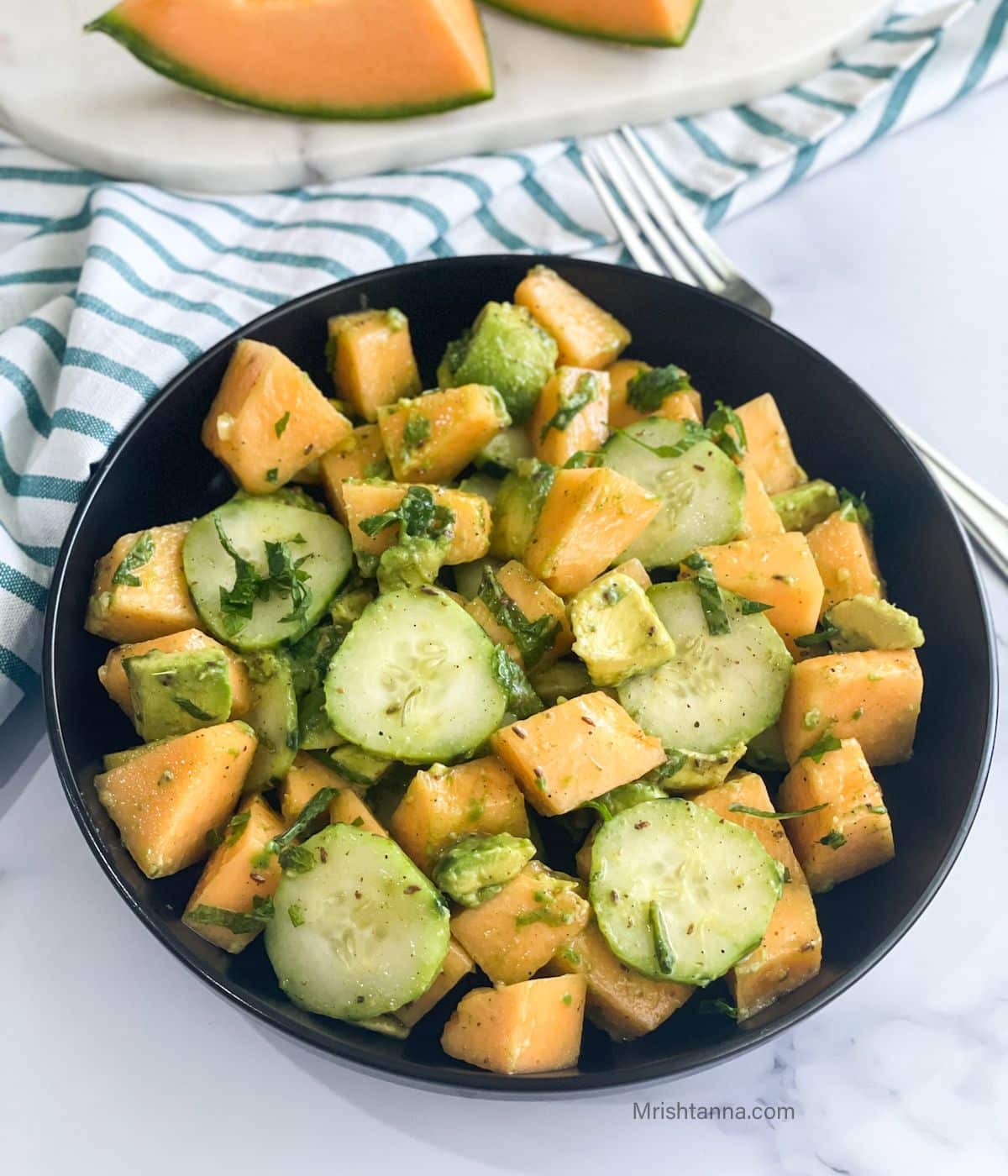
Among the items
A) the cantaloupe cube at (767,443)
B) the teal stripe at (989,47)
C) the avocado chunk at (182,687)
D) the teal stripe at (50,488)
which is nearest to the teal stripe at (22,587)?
the teal stripe at (50,488)

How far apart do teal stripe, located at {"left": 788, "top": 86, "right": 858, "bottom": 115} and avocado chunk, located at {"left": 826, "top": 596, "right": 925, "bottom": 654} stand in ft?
4.25

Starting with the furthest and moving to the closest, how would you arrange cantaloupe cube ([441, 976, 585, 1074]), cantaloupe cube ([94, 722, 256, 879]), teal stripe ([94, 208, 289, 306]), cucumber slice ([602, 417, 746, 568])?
1. teal stripe ([94, 208, 289, 306])
2. cucumber slice ([602, 417, 746, 568])
3. cantaloupe cube ([94, 722, 256, 879])
4. cantaloupe cube ([441, 976, 585, 1074])

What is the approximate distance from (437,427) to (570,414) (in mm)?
210

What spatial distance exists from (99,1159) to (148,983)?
241mm

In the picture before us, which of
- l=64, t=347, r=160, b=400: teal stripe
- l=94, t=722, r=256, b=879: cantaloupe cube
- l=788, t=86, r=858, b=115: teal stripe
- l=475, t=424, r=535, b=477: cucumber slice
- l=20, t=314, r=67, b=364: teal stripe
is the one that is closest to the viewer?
l=94, t=722, r=256, b=879: cantaloupe cube

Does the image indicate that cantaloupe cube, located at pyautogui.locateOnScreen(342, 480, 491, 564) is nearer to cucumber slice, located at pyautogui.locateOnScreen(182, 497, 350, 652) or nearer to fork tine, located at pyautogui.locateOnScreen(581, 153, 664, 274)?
cucumber slice, located at pyautogui.locateOnScreen(182, 497, 350, 652)

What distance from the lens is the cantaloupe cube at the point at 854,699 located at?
A: 1675 millimetres

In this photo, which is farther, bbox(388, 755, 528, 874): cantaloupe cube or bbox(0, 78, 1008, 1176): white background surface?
bbox(0, 78, 1008, 1176): white background surface

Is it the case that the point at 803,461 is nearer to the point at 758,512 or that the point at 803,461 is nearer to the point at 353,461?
the point at 758,512

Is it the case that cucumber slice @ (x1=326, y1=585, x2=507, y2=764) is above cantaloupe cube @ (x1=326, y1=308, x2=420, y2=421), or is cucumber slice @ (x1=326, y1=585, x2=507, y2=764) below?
below

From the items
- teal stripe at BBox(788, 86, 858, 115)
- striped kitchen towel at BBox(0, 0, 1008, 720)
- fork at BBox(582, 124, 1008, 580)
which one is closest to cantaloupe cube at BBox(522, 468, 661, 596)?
fork at BBox(582, 124, 1008, 580)

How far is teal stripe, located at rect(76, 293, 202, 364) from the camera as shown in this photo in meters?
2.13

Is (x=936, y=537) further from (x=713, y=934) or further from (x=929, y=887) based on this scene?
(x=713, y=934)

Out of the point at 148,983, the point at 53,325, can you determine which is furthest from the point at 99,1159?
the point at 53,325
